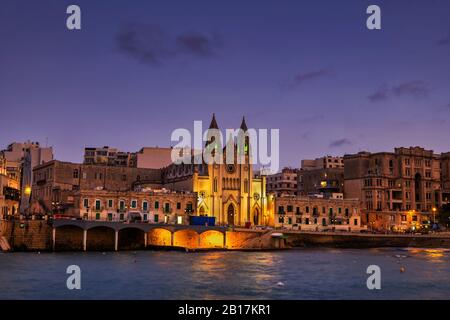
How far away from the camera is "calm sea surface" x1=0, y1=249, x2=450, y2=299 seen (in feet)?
177

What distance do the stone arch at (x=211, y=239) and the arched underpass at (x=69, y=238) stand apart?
22812mm

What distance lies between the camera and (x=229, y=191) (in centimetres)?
12950

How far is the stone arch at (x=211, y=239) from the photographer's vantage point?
368 feet

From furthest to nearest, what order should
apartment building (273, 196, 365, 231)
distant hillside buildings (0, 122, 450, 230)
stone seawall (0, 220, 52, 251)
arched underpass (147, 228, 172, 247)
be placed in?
apartment building (273, 196, 365, 231), distant hillside buildings (0, 122, 450, 230), arched underpass (147, 228, 172, 247), stone seawall (0, 220, 52, 251)

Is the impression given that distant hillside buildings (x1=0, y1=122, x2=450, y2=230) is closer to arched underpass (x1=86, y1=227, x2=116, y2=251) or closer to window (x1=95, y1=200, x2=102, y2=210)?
window (x1=95, y1=200, x2=102, y2=210)

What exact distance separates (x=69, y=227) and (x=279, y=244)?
39.0 metres

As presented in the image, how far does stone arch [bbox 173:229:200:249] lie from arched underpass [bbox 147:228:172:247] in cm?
110

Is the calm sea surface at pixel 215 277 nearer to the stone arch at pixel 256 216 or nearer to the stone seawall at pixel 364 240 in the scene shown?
the stone seawall at pixel 364 240

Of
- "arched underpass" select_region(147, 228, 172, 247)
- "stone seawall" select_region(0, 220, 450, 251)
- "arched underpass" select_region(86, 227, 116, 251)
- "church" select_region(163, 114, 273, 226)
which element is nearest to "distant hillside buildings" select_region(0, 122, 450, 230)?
"church" select_region(163, 114, 273, 226)

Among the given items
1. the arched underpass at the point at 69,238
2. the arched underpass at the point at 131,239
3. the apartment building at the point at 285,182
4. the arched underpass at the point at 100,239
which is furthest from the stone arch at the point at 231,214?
the apartment building at the point at 285,182

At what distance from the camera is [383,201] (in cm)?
15025

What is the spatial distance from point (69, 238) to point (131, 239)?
1214 centimetres

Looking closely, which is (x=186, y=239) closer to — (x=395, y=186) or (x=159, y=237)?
(x=159, y=237)
